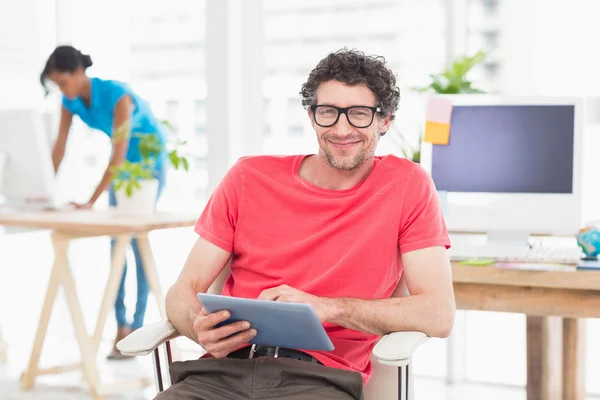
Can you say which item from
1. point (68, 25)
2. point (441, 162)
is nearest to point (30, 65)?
point (68, 25)

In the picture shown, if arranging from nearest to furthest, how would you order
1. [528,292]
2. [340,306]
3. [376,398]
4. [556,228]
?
[340,306]
[376,398]
[528,292]
[556,228]

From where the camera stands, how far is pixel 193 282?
72.7 inches

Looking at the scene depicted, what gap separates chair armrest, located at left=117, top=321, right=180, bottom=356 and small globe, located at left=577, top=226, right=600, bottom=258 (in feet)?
3.87

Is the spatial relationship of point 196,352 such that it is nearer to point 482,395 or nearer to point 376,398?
point 482,395

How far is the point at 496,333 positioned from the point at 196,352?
1521 millimetres

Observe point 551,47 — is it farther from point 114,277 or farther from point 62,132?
point 62,132

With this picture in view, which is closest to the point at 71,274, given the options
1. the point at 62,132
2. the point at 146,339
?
the point at 62,132

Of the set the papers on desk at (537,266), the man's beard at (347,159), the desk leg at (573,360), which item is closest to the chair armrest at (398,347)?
the man's beard at (347,159)

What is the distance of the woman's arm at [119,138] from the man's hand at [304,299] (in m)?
1.66

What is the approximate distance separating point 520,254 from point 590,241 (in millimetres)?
196

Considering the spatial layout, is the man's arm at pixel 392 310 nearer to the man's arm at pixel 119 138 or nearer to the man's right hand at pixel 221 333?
the man's right hand at pixel 221 333

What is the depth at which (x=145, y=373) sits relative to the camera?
3.59m

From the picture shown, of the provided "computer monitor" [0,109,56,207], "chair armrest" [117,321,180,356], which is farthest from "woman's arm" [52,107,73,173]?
"chair armrest" [117,321,180,356]

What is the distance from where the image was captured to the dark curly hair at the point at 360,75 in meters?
1.78
